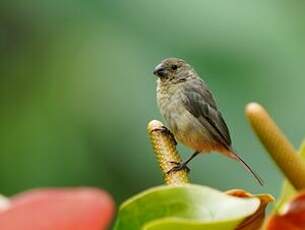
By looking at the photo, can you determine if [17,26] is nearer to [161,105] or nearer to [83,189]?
[161,105]

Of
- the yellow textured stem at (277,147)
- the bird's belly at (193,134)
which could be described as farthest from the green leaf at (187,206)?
the bird's belly at (193,134)

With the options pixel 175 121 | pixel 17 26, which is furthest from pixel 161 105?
pixel 17 26

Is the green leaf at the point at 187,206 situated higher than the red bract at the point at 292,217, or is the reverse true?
the red bract at the point at 292,217

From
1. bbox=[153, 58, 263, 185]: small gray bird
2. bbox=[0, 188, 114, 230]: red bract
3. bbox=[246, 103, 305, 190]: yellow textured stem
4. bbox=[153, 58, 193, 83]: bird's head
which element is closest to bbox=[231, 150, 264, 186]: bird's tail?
bbox=[153, 58, 263, 185]: small gray bird

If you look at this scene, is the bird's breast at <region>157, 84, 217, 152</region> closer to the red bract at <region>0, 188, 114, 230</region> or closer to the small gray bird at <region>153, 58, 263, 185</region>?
the small gray bird at <region>153, 58, 263, 185</region>

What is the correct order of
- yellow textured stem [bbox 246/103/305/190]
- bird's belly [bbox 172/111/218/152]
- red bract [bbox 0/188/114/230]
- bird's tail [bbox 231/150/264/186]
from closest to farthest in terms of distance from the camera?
red bract [bbox 0/188/114/230], yellow textured stem [bbox 246/103/305/190], bird's tail [bbox 231/150/264/186], bird's belly [bbox 172/111/218/152]

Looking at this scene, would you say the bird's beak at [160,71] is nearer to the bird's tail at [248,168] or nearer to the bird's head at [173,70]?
the bird's head at [173,70]
